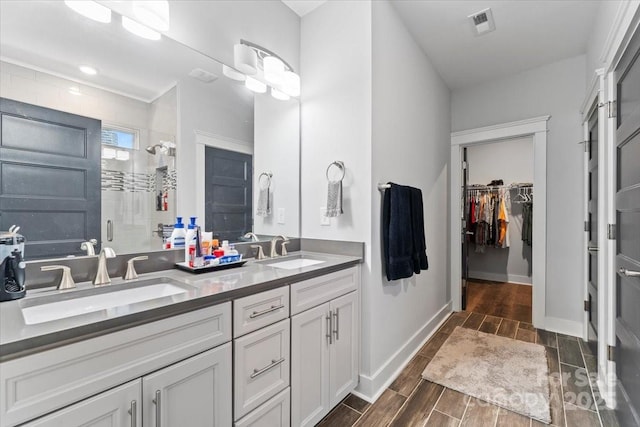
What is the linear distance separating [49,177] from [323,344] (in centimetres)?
150

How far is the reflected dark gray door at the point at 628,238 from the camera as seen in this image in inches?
54.4

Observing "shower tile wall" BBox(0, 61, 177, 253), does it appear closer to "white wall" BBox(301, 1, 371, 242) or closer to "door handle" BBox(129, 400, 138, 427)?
"door handle" BBox(129, 400, 138, 427)

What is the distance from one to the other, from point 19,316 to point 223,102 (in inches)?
58.8

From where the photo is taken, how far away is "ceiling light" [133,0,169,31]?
56.1 inches

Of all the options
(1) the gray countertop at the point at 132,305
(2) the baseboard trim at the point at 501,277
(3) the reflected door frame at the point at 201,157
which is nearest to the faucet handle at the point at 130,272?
(1) the gray countertop at the point at 132,305

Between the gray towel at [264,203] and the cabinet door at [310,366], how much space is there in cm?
86

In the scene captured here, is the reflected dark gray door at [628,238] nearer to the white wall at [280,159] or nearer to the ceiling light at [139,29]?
the white wall at [280,159]

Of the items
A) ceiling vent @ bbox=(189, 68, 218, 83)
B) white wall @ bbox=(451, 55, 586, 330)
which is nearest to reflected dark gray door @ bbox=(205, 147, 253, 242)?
ceiling vent @ bbox=(189, 68, 218, 83)

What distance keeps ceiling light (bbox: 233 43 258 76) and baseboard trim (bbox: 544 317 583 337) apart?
3684mm

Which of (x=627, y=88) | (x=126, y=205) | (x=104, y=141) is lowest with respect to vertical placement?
(x=126, y=205)

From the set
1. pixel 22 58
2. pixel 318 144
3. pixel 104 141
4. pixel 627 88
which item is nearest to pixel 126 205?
pixel 104 141

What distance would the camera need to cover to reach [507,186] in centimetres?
478

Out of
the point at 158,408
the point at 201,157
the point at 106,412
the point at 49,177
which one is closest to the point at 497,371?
the point at 158,408

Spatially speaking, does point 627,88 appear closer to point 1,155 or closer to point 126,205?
point 126,205
